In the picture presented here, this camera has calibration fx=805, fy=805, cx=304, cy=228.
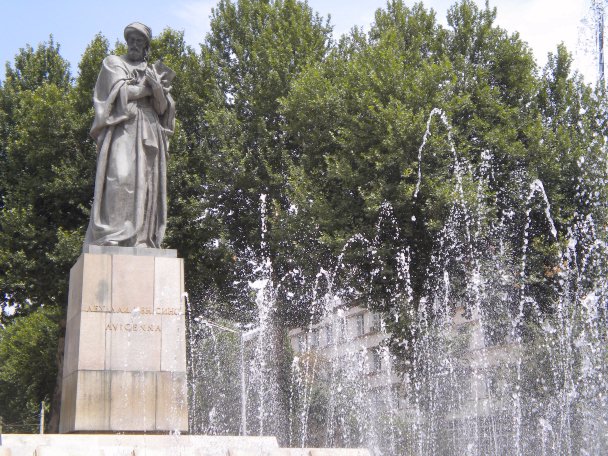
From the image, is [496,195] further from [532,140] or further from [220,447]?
[220,447]

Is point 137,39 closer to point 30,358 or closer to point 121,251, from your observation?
point 121,251

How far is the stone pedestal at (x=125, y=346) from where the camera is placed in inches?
357

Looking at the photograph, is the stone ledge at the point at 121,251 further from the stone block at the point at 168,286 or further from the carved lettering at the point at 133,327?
the carved lettering at the point at 133,327

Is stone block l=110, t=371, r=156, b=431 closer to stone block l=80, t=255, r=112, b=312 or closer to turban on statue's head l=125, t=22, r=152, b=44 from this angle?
stone block l=80, t=255, r=112, b=312

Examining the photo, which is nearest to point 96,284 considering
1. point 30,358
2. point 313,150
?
point 313,150

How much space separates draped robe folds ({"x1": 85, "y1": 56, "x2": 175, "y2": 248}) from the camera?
33.4 ft

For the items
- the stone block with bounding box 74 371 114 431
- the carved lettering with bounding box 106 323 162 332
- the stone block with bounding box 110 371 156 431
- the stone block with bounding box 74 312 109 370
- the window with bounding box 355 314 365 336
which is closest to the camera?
the stone block with bounding box 74 371 114 431

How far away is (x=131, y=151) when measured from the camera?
10.5 metres

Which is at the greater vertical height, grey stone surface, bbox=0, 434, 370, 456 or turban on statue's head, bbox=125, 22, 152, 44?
turban on statue's head, bbox=125, 22, 152, 44

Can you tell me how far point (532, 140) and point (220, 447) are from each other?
13751mm

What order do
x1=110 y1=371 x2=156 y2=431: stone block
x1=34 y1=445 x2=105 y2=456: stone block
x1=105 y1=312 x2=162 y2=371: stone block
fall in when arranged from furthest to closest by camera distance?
1. x1=105 y1=312 x2=162 y2=371: stone block
2. x1=110 y1=371 x2=156 y2=431: stone block
3. x1=34 y1=445 x2=105 y2=456: stone block

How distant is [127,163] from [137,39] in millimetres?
1813

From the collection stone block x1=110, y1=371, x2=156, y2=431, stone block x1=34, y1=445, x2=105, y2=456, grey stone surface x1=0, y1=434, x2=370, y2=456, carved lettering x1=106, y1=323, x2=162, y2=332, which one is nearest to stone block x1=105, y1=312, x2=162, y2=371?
carved lettering x1=106, y1=323, x2=162, y2=332

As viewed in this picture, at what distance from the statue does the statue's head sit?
14 millimetres
